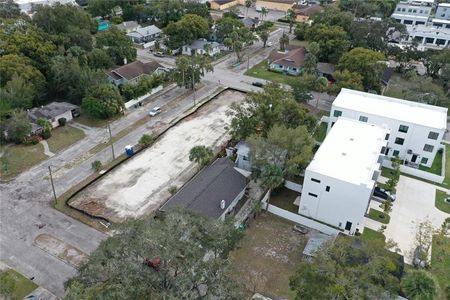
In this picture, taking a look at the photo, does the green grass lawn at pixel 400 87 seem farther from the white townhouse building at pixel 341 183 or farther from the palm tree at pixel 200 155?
the palm tree at pixel 200 155

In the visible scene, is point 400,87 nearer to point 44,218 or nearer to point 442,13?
point 442,13

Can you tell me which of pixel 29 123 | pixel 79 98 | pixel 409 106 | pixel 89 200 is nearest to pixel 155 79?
pixel 79 98

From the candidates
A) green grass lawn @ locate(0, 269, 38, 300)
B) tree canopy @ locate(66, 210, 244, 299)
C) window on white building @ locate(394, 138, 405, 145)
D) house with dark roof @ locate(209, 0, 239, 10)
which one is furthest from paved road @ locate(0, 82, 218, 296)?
house with dark roof @ locate(209, 0, 239, 10)

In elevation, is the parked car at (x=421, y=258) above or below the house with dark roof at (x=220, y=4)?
below

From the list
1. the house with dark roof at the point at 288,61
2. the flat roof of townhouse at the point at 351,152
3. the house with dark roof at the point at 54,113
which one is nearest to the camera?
the flat roof of townhouse at the point at 351,152

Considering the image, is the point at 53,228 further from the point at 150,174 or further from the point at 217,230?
the point at 217,230

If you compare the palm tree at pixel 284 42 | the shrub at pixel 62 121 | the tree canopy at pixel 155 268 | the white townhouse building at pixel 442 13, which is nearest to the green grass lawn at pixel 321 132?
the palm tree at pixel 284 42
